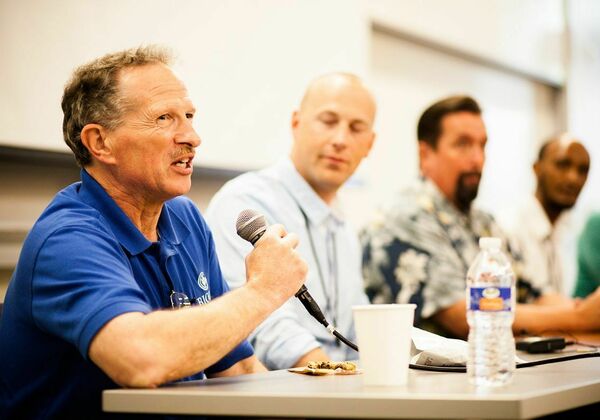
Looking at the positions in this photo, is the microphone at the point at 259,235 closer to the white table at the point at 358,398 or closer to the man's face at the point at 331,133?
the white table at the point at 358,398

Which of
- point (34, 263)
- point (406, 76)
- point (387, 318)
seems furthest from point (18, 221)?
point (406, 76)

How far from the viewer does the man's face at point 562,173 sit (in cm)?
397

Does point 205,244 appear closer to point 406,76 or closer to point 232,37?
point 232,37

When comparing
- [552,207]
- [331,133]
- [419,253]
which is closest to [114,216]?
[331,133]

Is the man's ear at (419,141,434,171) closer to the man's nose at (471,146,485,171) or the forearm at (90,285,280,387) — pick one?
the man's nose at (471,146,485,171)

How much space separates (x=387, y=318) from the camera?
124cm

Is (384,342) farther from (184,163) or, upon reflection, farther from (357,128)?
(357,128)

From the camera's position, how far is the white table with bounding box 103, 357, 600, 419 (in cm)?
107

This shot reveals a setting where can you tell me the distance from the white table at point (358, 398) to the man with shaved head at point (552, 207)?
97.3 inches

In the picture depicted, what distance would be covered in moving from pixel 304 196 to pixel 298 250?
19 centimetres

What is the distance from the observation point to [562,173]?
4000mm

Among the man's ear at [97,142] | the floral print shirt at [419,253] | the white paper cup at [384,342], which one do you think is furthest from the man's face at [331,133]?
the white paper cup at [384,342]

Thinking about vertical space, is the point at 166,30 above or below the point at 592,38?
below

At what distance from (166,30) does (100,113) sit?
1.38m
